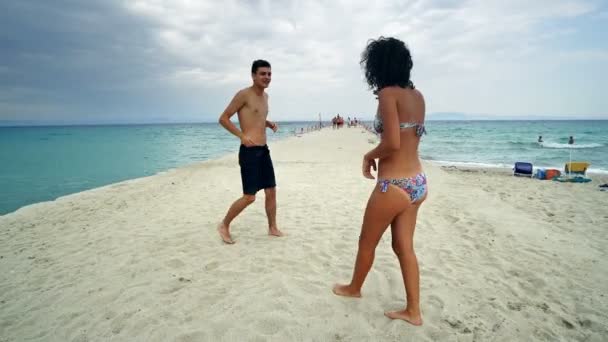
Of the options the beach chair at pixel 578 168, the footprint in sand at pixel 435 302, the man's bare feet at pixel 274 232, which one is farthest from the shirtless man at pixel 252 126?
the beach chair at pixel 578 168

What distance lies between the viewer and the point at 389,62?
2.02 meters

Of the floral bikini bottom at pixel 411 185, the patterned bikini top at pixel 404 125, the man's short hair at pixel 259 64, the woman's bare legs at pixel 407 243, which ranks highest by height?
the man's short hair at pixel 259 64

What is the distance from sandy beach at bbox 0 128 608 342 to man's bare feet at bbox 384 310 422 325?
0.05 metres

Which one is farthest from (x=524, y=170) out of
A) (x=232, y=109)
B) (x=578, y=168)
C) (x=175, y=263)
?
(x=175, y=263)

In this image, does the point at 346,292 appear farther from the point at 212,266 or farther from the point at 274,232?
the point at 274,232

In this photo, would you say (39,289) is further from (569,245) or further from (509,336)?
(569,245)

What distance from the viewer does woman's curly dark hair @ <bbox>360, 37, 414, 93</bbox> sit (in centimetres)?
202

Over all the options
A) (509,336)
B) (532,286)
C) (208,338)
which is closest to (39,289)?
(208,338)

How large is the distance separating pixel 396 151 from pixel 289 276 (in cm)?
174

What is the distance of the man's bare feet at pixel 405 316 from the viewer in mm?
2324

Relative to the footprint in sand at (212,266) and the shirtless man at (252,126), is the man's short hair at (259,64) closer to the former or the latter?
the shirtless man at (252,126)

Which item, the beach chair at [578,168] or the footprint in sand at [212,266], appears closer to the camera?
the footprint in sand at [212,266]

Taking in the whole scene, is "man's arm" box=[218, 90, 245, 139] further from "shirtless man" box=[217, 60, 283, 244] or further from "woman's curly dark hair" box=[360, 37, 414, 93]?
"woman's curly dark hair" box=[360, 37, 414, 93]

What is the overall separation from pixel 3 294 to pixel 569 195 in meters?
10.6
